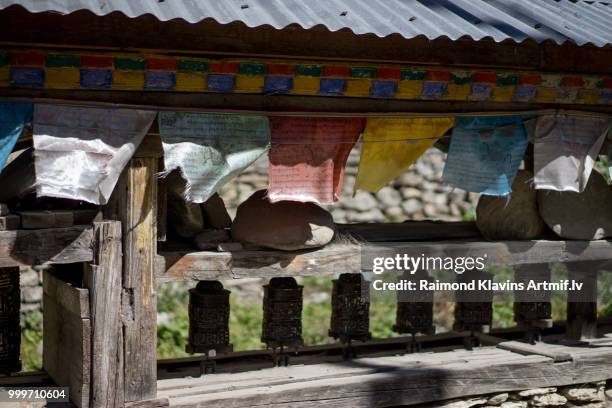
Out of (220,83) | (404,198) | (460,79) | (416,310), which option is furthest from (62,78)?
(404,198)

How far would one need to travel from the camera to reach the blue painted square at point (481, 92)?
5855 millimetres

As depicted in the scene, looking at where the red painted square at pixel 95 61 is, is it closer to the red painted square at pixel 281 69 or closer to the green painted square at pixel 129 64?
the green painted square at pixel 129 64

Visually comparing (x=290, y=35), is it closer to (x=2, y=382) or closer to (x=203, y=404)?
(x=203, y=404)

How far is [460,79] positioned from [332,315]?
185 cm

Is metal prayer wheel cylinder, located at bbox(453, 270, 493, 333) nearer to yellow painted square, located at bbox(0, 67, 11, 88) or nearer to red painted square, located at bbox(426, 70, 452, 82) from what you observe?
red painted square, located at bbox(426, 70, 452, 82)

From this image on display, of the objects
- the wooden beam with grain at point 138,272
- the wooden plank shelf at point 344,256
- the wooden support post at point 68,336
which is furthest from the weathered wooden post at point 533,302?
the wooden support post at point 68,336

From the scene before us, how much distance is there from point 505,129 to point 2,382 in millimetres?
3370

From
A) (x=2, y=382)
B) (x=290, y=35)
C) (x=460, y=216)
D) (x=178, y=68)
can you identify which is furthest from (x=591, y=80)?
(x=460, y=216)

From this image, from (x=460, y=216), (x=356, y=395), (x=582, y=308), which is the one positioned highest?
(x=460, y=216)

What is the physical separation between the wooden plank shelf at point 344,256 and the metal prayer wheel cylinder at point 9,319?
869mm

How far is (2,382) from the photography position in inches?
218

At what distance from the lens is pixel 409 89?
223 inches

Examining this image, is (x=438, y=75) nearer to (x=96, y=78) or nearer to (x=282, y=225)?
(x=282, y=225)

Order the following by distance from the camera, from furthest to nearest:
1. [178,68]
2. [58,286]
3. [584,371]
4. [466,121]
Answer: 1. [584,371]
2. [466,121]
3. [58,286]
4. [178,68]
